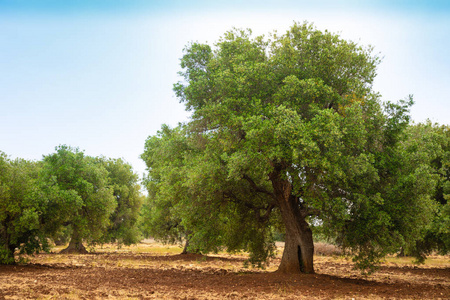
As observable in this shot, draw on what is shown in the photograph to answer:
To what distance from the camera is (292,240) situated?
20.0 metres

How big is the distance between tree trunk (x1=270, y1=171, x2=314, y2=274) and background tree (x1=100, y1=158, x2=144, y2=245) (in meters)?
32.9

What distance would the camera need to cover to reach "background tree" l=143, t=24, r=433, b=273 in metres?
16.1

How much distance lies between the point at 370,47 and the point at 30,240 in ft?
75.8

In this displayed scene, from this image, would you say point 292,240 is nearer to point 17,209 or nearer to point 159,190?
point 17,209

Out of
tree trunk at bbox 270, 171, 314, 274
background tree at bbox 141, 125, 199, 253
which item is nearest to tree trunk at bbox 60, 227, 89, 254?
background tree at bbox 141, 125, 199, 253

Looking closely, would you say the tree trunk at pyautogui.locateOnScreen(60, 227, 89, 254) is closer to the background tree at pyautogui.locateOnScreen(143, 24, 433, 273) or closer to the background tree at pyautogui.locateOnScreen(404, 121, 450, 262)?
the background tree at pyautogui.locateOnScreen(143, 24, 433, 273)

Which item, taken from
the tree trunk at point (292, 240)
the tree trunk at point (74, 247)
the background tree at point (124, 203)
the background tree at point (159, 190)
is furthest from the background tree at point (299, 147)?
the background tree at point (124, 203)

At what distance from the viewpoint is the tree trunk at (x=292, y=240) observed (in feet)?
64.8

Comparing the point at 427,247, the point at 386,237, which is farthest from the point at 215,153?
the point at 427,247

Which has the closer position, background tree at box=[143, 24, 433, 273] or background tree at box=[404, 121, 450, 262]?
background tree at box=[143, 24, 433, 273]

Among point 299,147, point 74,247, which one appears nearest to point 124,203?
point 74,247

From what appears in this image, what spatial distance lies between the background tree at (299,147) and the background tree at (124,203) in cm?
2994

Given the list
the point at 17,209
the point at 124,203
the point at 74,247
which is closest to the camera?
the point at 17,209

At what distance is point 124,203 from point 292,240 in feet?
117
